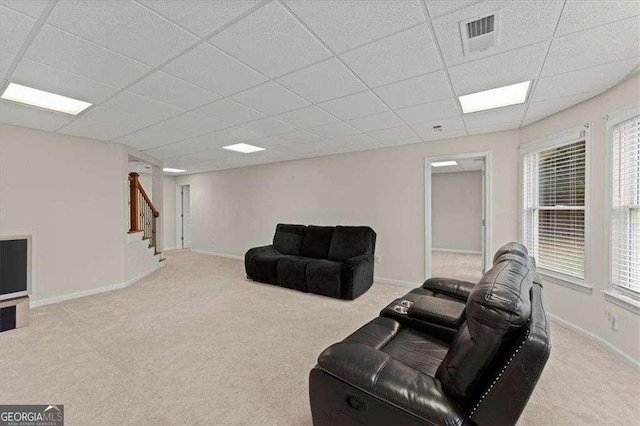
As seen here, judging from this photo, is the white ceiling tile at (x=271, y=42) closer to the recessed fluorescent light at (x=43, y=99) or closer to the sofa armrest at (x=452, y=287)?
the recessed fluorescent light at (x=43, y=99)

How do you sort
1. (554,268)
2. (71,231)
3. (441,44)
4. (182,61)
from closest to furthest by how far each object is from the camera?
(441,44) < (182,61) < (554,268) < (71,231)

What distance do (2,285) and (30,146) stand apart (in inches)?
73.8

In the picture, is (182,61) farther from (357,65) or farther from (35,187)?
(35,187)

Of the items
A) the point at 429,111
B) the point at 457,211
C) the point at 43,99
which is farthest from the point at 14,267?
the point at 457,211

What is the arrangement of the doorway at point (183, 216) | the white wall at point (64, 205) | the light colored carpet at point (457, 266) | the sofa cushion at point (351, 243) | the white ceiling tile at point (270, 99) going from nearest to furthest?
1. the white ceiling tile at point (270, 99)
2. the white wall at point (64, 205)
3. the sofa cushion at point (351, 243)
4. the light colored carpet at point (457, 266)
5. the doorway at point (183, 216)

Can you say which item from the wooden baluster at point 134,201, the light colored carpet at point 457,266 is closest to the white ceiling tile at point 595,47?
the light colored carpet at point 457,266

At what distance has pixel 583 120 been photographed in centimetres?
278

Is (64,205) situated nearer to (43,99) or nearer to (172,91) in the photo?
(43,99)

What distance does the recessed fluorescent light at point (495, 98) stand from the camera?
8.36ft

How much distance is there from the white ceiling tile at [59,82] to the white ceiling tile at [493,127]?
13.9ft

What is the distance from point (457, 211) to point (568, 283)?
18.4 ft

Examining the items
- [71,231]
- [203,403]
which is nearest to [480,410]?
[203,403]

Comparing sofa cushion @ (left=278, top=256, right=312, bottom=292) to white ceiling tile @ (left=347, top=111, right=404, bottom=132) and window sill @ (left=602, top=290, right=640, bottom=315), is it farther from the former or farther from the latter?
window sill @ (left=602, top=290, right=640, bottom=315)

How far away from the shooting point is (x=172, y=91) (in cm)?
249
